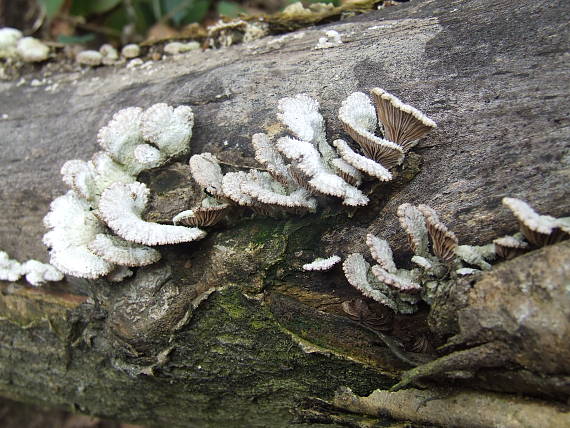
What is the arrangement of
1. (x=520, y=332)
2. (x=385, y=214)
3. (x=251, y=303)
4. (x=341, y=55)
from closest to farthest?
(x=520, y=332), (x=385, y=214), (x=251, y=303), (x=341, y=55)

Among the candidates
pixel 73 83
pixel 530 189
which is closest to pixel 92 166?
pixel 73 83

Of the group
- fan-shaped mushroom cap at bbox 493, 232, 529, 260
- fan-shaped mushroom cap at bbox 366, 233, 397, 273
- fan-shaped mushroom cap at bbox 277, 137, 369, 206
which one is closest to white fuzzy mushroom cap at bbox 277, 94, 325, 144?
fan-shaped mushroom cap at bbox 277, 137, 369, 206

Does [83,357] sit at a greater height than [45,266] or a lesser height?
lesser

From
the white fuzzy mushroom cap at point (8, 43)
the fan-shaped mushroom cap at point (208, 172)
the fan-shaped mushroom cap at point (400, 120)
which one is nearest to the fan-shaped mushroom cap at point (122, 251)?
the fan-shaped mushroom cap at point (208, 172)

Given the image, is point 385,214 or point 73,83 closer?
point 385,214

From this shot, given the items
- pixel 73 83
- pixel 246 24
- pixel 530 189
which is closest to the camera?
pixel 530 189

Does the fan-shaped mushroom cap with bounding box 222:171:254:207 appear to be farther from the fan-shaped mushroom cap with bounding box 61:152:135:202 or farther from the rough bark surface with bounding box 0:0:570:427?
the fan-shaped mushroom cap with bounding box 61:152:135:202

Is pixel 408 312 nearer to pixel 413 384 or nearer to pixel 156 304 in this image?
pixel 413 384
